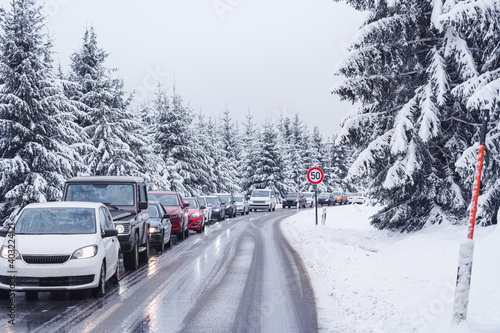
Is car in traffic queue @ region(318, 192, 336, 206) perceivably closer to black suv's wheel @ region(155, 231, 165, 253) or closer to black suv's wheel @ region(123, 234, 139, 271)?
black suv's wheel @ region(155, 231, 165, 253)

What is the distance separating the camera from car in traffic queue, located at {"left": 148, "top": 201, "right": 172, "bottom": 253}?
595 inches

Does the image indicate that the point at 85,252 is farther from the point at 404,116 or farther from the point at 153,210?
the point at 404,116

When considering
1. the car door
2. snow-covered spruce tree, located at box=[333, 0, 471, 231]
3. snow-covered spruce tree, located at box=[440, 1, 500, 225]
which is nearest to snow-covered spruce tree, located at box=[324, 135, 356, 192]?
snow-covered spruce tree, located at box=[333, 0, 471, 231]

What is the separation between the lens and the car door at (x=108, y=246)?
9023mm

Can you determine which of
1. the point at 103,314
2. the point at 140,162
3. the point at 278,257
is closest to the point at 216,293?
the point at 103,314

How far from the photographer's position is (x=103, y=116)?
97.8ft

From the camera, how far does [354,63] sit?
14.1m

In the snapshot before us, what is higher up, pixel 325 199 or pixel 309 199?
pixel 309 199

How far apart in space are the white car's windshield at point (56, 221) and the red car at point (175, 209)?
9711mm

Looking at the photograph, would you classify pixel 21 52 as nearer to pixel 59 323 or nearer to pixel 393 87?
pixel 393 87

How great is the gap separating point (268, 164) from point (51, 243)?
188 feet

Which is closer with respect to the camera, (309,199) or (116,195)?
(116,195)

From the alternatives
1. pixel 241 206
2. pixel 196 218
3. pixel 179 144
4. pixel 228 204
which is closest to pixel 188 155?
pixel 179 144

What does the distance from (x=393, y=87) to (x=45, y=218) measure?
11071 millimetres
